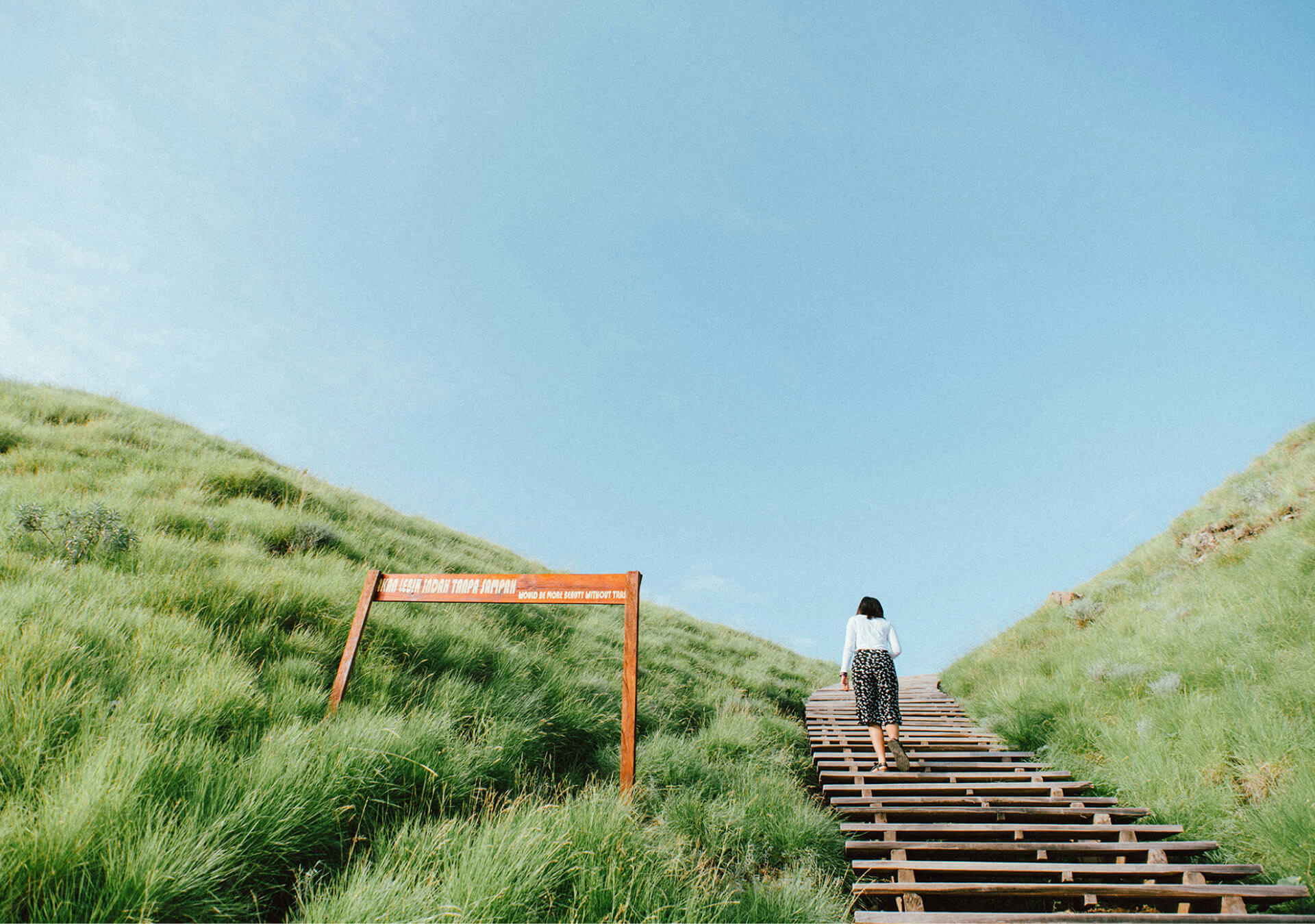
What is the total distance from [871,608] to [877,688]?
948 mm

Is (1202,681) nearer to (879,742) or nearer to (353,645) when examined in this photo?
(879,742)

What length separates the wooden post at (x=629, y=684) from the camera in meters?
3.93

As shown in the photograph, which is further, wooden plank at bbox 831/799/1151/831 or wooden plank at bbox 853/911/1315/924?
wooden plank at bbox 831/799/1151/831

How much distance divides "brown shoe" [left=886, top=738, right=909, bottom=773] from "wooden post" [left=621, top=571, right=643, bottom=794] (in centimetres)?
362

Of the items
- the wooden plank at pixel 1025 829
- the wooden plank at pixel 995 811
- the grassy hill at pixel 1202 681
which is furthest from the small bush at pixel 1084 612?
the wooden plank at pixel 1025 829

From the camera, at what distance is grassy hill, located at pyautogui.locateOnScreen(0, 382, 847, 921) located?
2.48m

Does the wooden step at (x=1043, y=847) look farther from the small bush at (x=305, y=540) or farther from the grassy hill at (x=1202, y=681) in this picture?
the small bush at (x=305, y=540)

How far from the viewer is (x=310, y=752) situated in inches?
129

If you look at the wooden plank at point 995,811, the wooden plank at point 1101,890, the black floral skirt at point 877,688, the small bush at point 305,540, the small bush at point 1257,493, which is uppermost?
the small bush at point 1257,493

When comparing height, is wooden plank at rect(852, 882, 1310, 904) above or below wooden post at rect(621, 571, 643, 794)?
below

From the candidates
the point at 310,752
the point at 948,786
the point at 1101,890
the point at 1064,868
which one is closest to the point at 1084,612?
the point at 948,786

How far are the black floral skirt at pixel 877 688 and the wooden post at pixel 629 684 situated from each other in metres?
3.61

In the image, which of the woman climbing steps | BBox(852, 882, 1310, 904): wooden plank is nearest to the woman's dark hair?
the woman climbing steps

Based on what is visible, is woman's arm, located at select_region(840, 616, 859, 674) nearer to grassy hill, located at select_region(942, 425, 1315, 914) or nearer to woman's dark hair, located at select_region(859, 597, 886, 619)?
woman's dark hair, located at select_region(859, 597, 886, 619)
